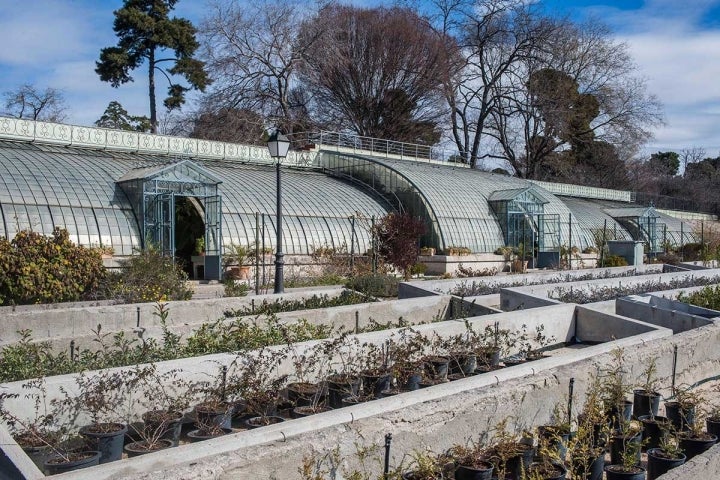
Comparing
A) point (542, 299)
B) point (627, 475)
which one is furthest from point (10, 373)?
point (542, 299)

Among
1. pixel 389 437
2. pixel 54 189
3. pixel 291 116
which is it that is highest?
pixel 291 116

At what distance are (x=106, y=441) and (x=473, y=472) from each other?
2.92m

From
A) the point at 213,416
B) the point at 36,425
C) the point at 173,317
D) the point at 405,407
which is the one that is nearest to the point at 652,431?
the point at 405,407

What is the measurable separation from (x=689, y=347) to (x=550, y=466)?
448cm

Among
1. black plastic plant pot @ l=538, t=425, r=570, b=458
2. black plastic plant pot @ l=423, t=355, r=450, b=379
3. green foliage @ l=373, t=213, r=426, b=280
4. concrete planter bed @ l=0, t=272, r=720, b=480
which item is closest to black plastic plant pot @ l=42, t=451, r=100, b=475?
concrete planter bed @ l=0, t=272, r=720, b=480

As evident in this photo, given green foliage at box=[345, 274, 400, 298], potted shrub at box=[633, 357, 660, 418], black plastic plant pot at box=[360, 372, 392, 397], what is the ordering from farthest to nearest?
green foliage at box=[345, 274, 400, 298] < black plastic plant pot at box=[360, 372, 392, 397] < potted shrub at box=[633, 357, 660, 418]

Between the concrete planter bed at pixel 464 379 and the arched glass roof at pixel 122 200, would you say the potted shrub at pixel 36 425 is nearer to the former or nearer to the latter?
the concrete planter bed at pixel 464 379

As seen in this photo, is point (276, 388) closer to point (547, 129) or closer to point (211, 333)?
point (211, 333)

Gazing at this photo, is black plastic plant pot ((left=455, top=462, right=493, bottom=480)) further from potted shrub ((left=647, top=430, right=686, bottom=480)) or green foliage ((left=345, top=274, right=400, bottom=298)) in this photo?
green foliage ((left=345, top=274, right=400, bottom=298))

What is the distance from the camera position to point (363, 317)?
11.7 m

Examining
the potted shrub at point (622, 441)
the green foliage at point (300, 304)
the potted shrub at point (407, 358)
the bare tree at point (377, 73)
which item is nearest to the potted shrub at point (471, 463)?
the potted shrub at point (622, 441)

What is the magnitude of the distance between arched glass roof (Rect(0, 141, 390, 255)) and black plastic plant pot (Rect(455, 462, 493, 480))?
14191 millimetres

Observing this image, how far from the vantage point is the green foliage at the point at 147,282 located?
1411cm

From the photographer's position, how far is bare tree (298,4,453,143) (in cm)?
4494
